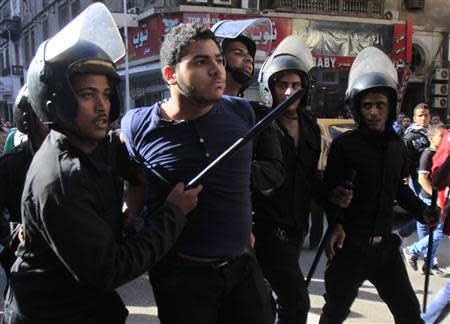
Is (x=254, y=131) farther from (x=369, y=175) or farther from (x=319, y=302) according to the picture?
(x=319, y=302)

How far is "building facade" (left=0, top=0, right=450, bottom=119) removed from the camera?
51.0 feet

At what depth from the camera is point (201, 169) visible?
1934mm

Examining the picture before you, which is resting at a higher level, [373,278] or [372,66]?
[372,66]

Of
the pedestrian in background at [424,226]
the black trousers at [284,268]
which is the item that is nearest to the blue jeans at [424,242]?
the pedestrian in background at [424,226]

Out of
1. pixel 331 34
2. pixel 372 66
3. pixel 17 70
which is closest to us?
pixel 372 66

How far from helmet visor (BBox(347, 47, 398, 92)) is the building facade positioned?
1165cm

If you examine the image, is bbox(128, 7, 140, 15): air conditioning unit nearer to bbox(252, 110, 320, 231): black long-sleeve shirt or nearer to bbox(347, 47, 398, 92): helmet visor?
bbox(347, 47, 398, 92): helmet visor

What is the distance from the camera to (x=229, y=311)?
2021 mm

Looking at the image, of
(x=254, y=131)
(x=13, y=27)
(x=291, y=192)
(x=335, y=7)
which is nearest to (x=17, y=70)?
(x=13, y=27)

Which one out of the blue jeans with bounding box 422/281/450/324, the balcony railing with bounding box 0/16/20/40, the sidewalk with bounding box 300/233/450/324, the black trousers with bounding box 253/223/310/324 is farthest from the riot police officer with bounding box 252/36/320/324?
the balcony railing with bounding box 0/16/20/40

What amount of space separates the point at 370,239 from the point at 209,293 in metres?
1.15

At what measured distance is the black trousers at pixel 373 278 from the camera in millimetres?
2654

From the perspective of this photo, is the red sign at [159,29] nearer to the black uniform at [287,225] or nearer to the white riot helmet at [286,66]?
the white riot helmet at [286,66]

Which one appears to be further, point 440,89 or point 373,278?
point 440,89
